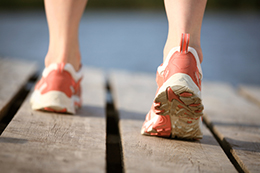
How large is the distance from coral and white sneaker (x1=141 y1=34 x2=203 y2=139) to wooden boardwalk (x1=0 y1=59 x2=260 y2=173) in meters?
0.03

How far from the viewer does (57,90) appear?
3.08 feet

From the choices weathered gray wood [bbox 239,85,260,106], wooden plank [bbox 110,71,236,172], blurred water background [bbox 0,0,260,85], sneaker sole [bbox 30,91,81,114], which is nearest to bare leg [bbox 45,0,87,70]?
sneaker sole [bbox 30,91,81,114]

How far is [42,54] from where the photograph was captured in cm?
349

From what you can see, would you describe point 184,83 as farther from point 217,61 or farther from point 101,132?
point 217,61

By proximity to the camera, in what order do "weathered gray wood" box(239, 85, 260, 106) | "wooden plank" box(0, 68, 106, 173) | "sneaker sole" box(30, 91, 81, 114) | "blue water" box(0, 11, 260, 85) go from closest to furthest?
"wooden plank" box(0, 68, 106, 173) < "sneaker sole" box(30, 91, 81, 114) < "weathered gray wood" box(239, 85, 260, 106) < "blue water" box(0, 11, 260, 85)

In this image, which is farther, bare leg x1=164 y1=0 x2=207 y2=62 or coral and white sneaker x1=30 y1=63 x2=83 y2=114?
coral and white sneaker x1=30 y1=63 x2=83 y2=114

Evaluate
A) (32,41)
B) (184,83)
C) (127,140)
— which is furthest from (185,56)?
(32,41)

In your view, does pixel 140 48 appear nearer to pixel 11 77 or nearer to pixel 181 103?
pixel 11 77

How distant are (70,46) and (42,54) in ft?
8.59

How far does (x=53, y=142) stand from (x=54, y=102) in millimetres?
243

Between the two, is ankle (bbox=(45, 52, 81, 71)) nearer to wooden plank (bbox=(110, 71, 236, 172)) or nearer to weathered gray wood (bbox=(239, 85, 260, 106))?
wooden plank (bbox=(110, 71, 236, 172))

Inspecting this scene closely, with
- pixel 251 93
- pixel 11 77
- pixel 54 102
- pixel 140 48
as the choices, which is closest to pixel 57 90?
pixel 54 102

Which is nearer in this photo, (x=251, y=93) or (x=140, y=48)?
(x=251, y=93)

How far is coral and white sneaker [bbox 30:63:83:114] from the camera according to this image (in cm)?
93
